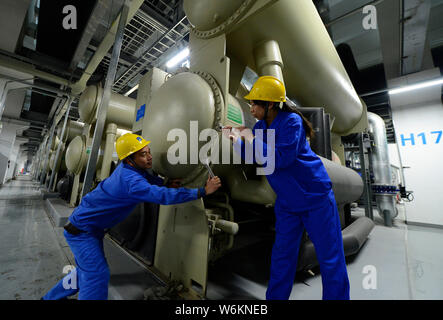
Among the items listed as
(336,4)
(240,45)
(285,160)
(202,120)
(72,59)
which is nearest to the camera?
(285,160)

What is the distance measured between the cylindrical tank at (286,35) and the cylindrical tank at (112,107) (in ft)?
9.03

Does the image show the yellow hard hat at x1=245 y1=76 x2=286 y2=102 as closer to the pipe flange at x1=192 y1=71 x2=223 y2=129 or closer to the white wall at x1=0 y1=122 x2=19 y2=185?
the pipe flange at x1=192 y1=71 x2=223 y2=129

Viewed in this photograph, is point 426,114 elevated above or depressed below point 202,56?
above

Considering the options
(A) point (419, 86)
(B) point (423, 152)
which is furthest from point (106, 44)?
(B) point (423, 152)

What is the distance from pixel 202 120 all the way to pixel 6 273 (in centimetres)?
193

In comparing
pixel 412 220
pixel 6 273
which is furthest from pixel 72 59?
pixel 412 220

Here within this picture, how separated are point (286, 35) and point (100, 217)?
88.4 inches

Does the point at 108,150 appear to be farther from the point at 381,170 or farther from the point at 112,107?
the point at 381,170

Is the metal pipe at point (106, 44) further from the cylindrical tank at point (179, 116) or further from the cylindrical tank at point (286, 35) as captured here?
the cylindrical tank at point (179, 116)

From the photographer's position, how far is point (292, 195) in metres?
1.12

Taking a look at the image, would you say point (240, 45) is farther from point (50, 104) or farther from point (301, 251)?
point (50, 104)

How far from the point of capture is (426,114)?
11.8 ft

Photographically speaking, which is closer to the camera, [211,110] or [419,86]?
[211,110]

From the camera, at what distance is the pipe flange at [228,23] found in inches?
54.7
